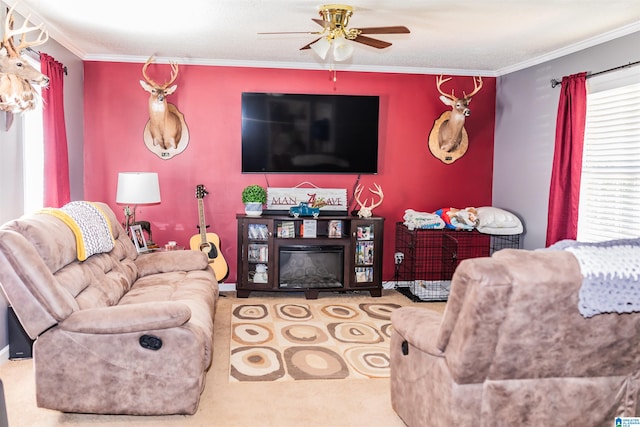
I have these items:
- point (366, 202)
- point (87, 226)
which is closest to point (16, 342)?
point (87, 226)

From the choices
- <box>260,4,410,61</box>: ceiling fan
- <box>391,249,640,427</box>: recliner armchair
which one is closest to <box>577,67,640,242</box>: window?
<box>260,4,410,61</box>: ceiling fan

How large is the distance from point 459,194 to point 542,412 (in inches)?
156

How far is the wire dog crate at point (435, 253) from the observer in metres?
5.68

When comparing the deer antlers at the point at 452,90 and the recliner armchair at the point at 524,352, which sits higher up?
the deer antlers at the point at 452,90

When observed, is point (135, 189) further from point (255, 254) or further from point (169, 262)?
point (255, 254)

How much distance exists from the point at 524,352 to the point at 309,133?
12.7 feet

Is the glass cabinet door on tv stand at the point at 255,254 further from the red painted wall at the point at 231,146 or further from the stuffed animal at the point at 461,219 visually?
the stuffed animal at the point at 461,219

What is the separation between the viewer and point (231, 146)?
547cm

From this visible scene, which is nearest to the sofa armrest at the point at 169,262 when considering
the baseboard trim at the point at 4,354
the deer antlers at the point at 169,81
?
the baseboard trim at the point at 4,354

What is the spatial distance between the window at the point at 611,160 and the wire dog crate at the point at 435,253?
126 centimetres

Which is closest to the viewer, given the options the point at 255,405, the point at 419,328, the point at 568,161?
the point at 419,328

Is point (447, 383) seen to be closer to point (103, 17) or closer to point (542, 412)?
point (542, 412)

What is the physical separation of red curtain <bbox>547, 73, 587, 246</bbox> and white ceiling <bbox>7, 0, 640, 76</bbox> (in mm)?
447

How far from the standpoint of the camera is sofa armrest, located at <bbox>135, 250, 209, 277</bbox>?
13.5 feet
